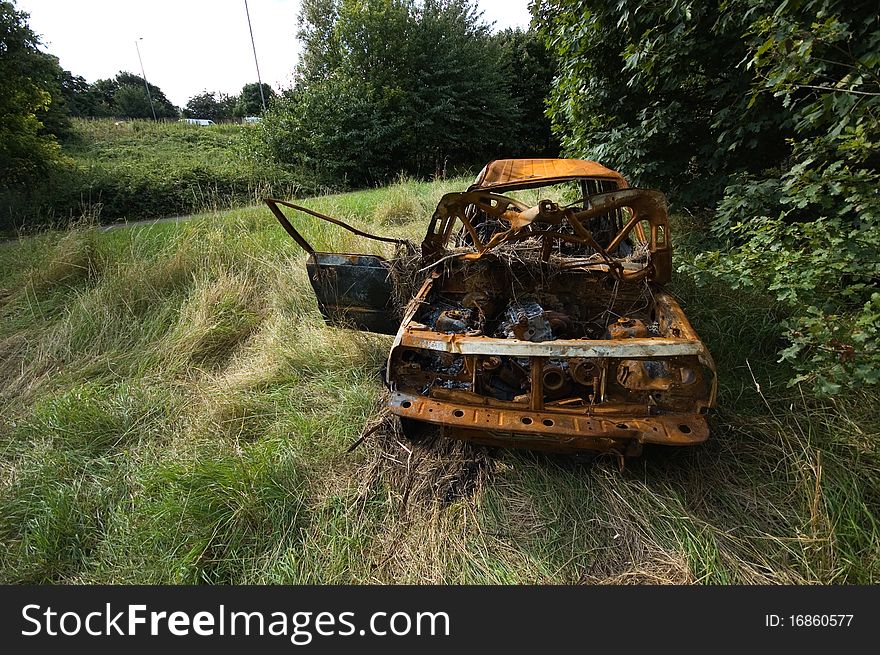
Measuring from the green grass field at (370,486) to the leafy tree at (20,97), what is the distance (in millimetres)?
6866

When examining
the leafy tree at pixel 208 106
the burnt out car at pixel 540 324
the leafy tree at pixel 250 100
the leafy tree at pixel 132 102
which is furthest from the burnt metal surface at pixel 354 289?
the leafy tree at pixel 208 106

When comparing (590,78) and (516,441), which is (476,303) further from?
(590,78)

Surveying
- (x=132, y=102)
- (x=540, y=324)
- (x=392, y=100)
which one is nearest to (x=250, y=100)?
(x=132, y=102)

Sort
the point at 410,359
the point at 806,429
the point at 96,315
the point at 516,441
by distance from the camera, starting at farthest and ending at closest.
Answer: the point at 96,315, the point at 410,359, the point at 806,429, the point at 516,441

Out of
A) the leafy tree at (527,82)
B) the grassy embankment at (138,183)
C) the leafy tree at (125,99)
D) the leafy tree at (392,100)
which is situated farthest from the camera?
the leafy tree at (125,99)

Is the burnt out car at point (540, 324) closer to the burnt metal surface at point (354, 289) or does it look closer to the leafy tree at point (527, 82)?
the burnt metal surface at point (354, 289)

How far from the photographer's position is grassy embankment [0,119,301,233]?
6.98 m

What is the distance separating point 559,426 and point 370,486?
45.2 inches

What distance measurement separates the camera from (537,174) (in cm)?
327

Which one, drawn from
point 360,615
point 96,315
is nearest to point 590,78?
point 360,615

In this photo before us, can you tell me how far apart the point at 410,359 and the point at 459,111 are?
1594 cm

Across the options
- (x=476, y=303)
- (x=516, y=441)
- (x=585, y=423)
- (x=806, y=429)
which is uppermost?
(x=476, y=303)

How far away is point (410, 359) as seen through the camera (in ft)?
7.95

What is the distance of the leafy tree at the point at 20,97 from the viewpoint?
6.82 metres
